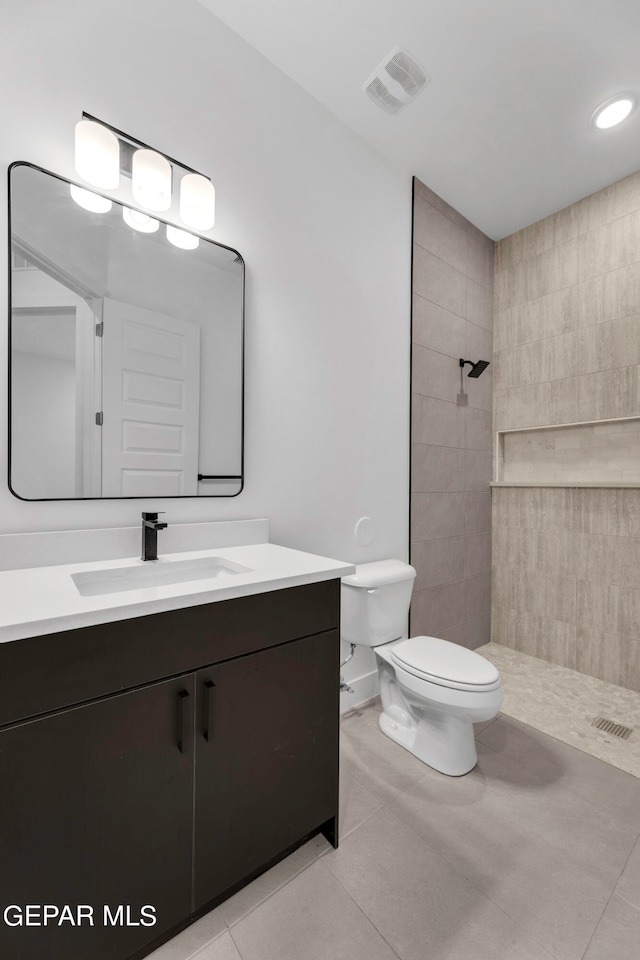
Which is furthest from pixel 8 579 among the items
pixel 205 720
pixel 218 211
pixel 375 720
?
pixel 375 720

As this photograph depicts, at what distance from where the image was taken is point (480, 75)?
1752mm

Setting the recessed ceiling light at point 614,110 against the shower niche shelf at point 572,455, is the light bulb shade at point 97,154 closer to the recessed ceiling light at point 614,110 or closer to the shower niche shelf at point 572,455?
the recessed ceiling light at point 614,110

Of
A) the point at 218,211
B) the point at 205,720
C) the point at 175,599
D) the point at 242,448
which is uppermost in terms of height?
the point at 218,211

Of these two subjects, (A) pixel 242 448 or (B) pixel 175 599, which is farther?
(A) pixel 242 448

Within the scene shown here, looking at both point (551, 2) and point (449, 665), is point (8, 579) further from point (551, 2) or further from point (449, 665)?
point (551, 2)

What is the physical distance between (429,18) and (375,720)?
109 inches

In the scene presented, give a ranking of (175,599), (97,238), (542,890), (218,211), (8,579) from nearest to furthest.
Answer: (175,599), (8,579), (542,890), (97,238), (218,211)

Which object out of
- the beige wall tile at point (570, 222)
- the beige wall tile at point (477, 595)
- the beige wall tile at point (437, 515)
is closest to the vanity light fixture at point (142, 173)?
the beige wall tile at point (437, 515)

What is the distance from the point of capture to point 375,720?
1.96 m

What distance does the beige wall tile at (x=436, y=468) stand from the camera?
7.57 feet

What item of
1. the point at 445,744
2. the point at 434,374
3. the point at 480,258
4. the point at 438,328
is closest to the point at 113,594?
the point at 445,744

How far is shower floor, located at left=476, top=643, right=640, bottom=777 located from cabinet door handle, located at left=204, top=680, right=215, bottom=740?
163 cm

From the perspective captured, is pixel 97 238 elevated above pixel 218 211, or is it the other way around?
pixel 218 211

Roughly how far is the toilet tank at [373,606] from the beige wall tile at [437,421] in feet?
2.67
